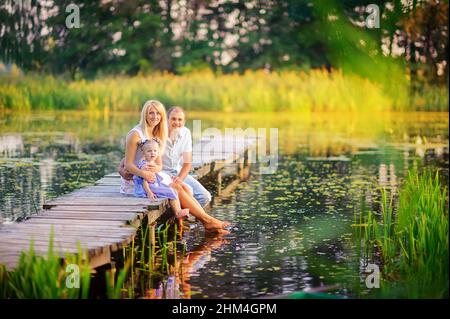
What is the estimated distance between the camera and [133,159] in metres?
6.63

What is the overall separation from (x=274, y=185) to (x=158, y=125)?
3.31 m

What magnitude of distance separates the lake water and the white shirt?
637 mm

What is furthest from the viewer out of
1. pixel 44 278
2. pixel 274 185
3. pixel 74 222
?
pixel 274 185

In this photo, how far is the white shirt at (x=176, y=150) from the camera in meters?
7.18

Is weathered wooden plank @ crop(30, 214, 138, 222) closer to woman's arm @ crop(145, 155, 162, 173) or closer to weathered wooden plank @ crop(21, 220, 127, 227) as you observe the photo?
weathered wooden plank @ crop(21, 220, 127, 227)

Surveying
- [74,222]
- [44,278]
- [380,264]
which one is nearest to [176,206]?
[74,222]

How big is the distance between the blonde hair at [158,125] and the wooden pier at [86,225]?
21.7 inches

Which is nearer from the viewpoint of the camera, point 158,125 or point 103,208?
point 103,208

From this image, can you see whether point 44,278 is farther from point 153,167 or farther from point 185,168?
point 185,168

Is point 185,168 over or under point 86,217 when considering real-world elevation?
over

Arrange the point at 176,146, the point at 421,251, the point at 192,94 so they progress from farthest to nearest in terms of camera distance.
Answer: the point at 192,94, the point at 176,146, the point at 421,251

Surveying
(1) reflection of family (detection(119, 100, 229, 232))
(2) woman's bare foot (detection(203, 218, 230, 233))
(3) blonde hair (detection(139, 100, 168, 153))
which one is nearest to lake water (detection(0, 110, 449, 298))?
(2) woman's bare foot (detection(203, 218, 230, 233))

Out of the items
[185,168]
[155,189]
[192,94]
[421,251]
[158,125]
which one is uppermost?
[192,94]

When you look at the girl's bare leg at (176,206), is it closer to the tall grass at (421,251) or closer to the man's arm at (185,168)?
the man's arm at (185,168)
